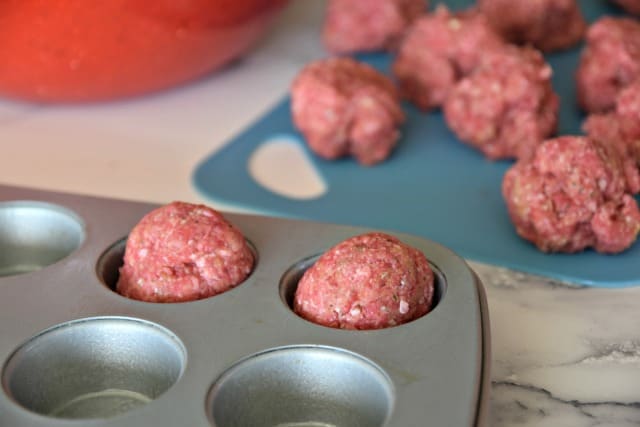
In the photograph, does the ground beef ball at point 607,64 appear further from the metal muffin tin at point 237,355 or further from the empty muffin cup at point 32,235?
the empty muffin cup at point 32,235

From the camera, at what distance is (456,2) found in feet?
7.91

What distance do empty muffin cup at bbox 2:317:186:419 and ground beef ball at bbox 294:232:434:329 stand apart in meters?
0.18

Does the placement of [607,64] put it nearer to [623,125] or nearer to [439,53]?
[623,125]

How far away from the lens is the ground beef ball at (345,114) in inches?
66.6

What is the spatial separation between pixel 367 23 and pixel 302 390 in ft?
3.95

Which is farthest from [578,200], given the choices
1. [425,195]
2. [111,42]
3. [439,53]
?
[111,42]

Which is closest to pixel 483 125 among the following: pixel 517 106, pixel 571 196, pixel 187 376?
pixel 517 106

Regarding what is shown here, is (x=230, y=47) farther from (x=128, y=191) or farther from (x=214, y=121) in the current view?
(x=128, y=191)

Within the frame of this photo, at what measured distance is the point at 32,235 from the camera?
138 cm

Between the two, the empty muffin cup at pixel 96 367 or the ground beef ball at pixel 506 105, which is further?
the ground beef ball at pixel 506 105

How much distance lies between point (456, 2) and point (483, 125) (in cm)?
81

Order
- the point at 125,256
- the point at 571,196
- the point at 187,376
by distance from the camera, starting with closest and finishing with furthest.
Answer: the point at 187,376
the point at 125,256
the point at 571,196

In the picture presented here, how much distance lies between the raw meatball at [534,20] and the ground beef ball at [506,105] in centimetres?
31

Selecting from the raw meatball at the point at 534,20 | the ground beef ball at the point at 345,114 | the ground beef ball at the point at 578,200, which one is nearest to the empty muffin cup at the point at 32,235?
the ground beef ball at the point at 345,114
